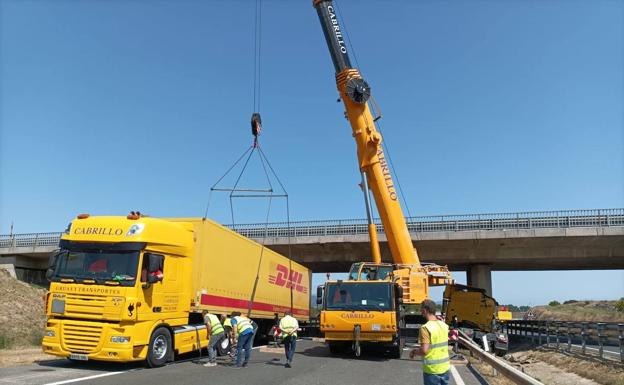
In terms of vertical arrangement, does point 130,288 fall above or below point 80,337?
above

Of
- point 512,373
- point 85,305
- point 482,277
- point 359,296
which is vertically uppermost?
point 482,277

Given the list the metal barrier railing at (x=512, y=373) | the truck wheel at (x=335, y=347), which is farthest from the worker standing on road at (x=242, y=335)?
the metal barrier railing at (x=512, y=373)

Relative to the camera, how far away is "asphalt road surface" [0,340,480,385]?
31.4 feet

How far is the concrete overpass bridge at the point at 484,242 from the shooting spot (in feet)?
94.0

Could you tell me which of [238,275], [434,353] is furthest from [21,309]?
[434,353]

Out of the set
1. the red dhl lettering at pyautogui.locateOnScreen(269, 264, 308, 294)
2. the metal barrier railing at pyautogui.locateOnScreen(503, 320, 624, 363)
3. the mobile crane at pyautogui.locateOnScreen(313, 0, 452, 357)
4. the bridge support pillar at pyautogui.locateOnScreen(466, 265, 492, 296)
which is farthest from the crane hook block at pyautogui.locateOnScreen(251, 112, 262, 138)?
the bridge support pillar at pyautogui.locateOnScreen(466, 265, 492, 296)

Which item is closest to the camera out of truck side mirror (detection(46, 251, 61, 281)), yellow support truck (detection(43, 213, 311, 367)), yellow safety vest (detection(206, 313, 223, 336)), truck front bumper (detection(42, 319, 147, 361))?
truck front bumper (detection(42, 319, 147, 361))

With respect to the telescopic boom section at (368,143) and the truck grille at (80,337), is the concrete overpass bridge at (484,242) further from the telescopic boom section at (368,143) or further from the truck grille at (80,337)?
the truck grille at (80,337)

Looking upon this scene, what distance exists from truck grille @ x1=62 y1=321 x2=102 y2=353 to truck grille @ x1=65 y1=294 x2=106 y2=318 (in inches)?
9.3

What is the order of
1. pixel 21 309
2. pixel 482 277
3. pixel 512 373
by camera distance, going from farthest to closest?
pixel 482 277
pixel 21 309
pixel 512 373

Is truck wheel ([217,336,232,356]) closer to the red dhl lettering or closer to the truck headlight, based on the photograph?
A: the truck headlight

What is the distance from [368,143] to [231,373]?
11.0 m

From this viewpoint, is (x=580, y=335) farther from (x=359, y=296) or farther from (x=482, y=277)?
(x=482, y=277)

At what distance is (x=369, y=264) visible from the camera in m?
17.8
